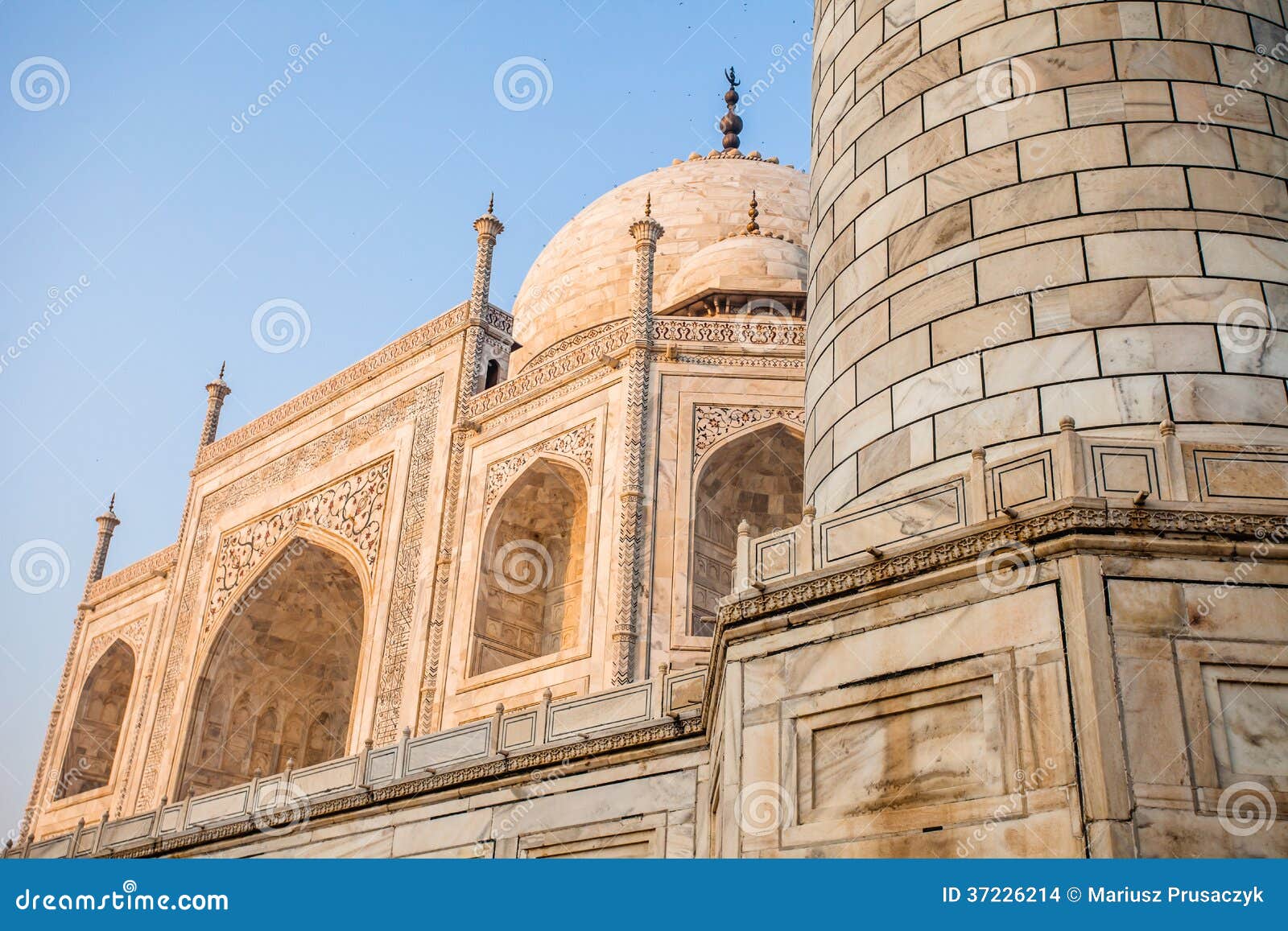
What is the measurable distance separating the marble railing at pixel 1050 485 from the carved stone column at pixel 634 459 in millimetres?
6614

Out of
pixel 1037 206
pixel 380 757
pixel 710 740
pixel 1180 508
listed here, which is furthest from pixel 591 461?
pixel 1180 508

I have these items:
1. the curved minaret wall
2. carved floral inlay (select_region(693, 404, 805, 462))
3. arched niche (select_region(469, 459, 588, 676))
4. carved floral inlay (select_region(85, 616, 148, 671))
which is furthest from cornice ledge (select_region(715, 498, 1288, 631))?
carved floral inlay (select_region(85, 616, 148, 671))

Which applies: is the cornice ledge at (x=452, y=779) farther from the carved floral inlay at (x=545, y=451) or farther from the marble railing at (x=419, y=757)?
the carved floral inlay at (x=545, y=451)

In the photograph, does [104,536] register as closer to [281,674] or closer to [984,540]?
[281,674]

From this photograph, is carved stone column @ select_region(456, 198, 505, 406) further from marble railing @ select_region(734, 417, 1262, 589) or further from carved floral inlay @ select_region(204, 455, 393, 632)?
marble railing @ select_region(734, 417, 1262, 589)

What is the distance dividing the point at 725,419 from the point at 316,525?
589cm

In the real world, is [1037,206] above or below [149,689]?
below

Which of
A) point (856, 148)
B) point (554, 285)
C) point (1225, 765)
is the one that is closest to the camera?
point (1225, 765)

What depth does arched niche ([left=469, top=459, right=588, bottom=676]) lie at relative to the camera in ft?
45.5

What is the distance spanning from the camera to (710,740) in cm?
689

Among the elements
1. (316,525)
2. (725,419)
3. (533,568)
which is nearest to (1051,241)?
(725,419)

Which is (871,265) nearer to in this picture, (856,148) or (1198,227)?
(856,148)

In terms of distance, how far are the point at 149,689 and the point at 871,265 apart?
1438 cm

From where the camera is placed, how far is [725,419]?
13391mm
